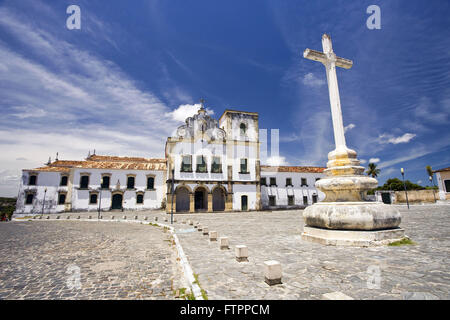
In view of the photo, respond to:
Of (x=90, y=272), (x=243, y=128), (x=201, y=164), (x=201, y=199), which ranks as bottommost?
Answer: (x=90, y=272)

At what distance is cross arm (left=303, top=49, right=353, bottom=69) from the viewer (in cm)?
680

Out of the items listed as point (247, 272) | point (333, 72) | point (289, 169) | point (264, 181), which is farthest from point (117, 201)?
Result: point (333, 72)

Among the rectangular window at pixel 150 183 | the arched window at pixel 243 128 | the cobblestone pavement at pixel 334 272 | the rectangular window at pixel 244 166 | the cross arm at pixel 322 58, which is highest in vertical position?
the arched window at pixel 243 128

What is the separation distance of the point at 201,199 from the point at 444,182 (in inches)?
1157

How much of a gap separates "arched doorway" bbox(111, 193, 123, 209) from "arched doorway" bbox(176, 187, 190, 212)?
6.88 m

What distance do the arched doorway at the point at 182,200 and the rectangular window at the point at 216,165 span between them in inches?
155

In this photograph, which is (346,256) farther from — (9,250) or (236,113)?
(236,113)

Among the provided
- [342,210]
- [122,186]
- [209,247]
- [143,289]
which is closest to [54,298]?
[143,289]

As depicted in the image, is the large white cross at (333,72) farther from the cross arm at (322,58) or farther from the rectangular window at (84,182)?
the rectangular window at (84,182)

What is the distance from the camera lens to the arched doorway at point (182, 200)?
80.8 ft

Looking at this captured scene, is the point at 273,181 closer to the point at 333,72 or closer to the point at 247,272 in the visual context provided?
the point at 333,72

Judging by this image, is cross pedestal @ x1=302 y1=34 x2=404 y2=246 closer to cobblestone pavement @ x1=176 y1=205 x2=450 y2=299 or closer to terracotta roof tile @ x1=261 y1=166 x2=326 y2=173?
cobblestone pavement @ x1=176 y1=205 x2=450 y2=299

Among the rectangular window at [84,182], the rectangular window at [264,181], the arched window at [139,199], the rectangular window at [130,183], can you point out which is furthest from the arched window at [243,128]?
the rectangular window at [84,182]

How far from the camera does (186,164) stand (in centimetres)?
2405
